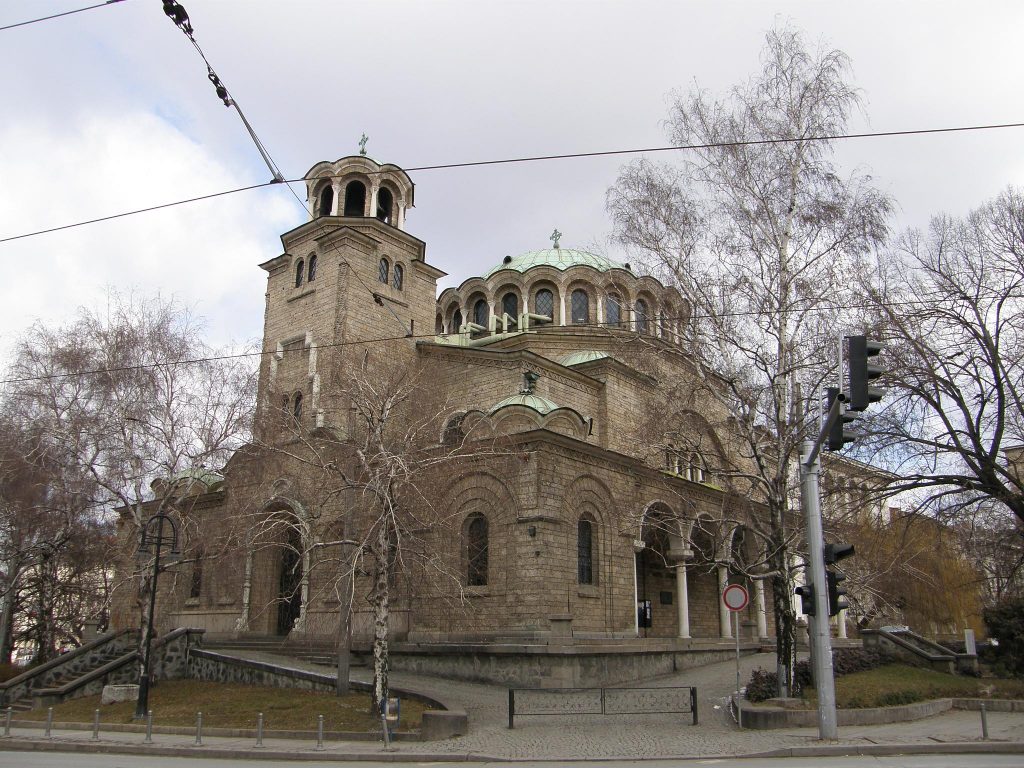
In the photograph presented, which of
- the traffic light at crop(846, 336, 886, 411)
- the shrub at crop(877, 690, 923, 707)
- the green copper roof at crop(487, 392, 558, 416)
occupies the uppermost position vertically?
the green copper roof at crop(487, 392, 558, 416)

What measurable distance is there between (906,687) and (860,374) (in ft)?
32.5

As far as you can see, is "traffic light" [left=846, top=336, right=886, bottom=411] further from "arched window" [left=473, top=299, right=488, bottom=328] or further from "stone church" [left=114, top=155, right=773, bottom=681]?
"arched window" [left=473, top=299, right=488, bottom=328]

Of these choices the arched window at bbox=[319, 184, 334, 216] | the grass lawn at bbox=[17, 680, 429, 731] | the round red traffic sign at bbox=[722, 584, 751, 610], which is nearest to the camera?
the round red traffic sign at bbox=[722, 584, 751, 610]

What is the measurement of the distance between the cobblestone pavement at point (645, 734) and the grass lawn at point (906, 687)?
63 cm

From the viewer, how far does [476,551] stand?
67.3ft

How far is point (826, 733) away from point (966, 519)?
875 cm

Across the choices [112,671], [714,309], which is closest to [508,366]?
[714,309]

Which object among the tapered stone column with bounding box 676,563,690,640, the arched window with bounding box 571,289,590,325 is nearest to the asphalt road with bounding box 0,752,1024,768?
the tapered stone column with bounding box 676,563,690,640

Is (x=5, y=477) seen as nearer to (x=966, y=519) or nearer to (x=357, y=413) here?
(x=357, y=413)

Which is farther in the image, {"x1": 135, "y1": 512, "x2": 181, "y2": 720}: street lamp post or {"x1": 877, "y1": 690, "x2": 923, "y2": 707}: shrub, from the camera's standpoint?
{"x1": 135, "y1": 512, "x2": 181, "y2": 720}: street lamp post

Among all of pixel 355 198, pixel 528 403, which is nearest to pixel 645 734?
pixel 528 403

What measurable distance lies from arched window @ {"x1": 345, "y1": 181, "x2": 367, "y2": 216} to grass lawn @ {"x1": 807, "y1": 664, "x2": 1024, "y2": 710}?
821 inches

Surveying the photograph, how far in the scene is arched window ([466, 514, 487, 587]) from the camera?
2019 centimetres

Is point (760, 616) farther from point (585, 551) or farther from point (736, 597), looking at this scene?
point (736, 597)
